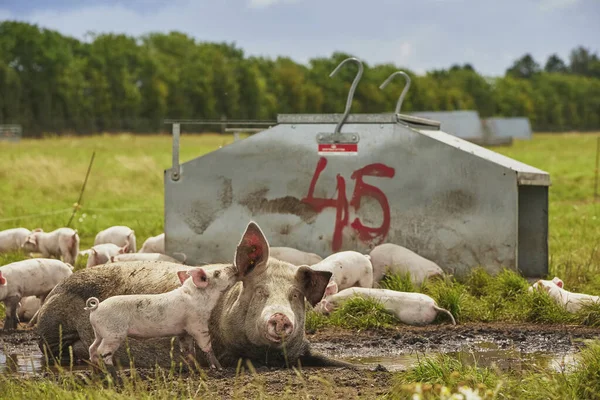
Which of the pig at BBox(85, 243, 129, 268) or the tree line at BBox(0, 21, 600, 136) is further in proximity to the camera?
the tree line at BBox(0, 21, 600, 136)

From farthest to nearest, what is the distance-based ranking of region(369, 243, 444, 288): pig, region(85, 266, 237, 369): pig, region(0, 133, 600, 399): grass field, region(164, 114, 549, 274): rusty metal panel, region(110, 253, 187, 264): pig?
region(164, 114, 549, 274): rusty metal panel < region(110, 253, 187, 264): pig < region(369, 243, 444, 288): pig < region(85, 266, 237, 369): pig < region(0, 133, 600, 399): grass field

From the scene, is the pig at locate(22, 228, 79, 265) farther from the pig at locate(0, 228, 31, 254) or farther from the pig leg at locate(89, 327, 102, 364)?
the pig leg at locate(89, 327, 102, 364)

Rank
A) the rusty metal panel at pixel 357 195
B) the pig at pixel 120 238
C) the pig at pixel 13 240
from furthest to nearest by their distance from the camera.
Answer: the pig at pixel 13 240 < the pig at pixel 120 238 < the rusty metal panel at pixel 357 195

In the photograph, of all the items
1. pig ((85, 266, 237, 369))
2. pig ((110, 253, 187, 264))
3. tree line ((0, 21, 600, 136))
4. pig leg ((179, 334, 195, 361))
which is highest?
tree line ((0, 21, 600, 136))

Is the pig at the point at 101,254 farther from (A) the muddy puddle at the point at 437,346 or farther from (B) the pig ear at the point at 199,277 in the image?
(B) the pig ear at the point at 199,277

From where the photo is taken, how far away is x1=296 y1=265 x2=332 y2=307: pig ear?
6.57 m

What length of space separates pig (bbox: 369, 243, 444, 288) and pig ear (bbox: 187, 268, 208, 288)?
12.9 feet

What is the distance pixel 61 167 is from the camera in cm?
2325

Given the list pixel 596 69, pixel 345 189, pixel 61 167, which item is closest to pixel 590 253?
pixel 345 189

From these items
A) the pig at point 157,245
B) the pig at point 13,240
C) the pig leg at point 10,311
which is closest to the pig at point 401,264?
the pig at point 157,245

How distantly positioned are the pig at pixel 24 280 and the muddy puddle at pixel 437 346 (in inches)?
12.1

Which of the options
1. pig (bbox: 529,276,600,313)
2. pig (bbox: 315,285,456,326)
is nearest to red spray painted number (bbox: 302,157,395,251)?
pig (bbox: 315,285,456,326)

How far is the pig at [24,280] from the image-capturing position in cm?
873

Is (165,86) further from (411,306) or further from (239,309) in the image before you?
(239,309)
